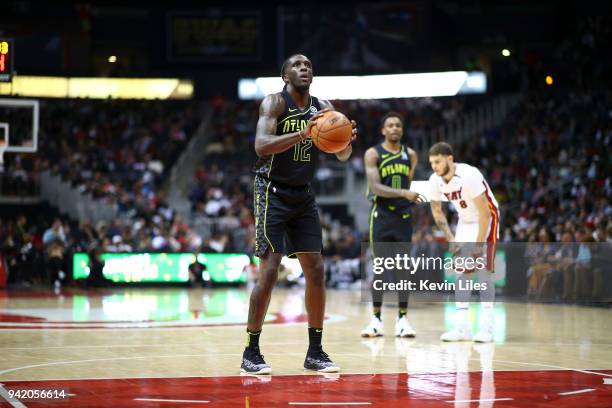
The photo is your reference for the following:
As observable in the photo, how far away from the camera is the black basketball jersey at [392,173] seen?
10.9 m

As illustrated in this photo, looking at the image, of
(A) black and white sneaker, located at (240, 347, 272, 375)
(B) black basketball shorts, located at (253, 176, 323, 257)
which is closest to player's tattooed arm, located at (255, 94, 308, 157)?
(B) black basketball shorts, located at (253, 176, 323, 257)

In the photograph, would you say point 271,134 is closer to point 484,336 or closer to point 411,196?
point 411,196

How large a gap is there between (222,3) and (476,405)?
31.1m

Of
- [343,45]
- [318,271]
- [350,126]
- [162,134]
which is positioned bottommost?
[318,271]

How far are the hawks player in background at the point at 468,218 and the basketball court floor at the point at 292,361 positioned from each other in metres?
0.39

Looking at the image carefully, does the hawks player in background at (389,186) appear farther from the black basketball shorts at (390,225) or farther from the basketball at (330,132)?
the basketball at (330,132)

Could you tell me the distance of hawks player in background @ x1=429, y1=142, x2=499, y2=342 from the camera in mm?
10031

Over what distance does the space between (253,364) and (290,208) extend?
49.1 inches

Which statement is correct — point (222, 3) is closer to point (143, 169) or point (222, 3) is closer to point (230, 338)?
point (143, 169)

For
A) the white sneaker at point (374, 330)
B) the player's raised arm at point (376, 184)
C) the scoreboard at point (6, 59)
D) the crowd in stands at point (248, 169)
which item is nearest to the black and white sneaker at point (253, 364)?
the white sneaker at point (374, 330)

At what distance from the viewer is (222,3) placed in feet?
116

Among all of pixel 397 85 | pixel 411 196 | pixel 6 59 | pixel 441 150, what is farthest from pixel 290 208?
pixel 397 85

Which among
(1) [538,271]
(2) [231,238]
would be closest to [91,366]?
(1) [538,271]

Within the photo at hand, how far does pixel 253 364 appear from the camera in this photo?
7168 mm
